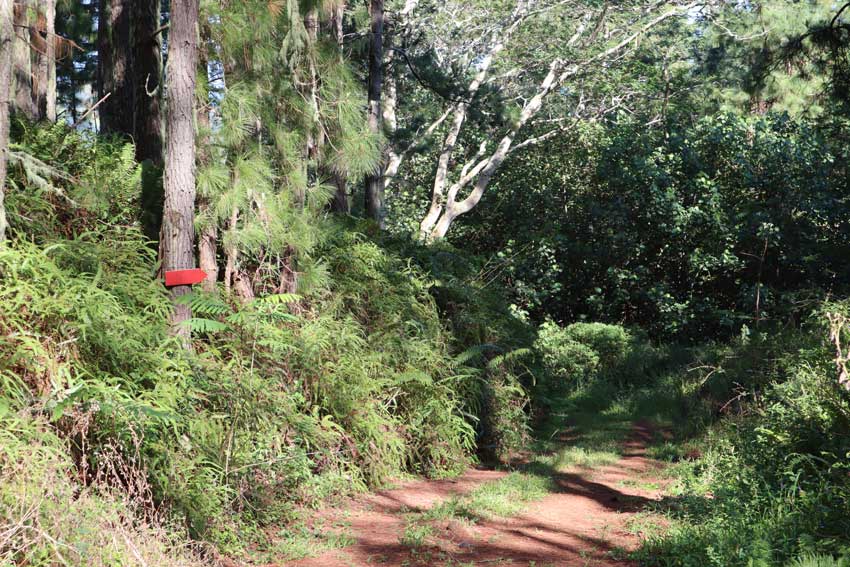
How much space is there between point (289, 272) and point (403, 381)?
1.64 meters

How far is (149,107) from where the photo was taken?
30.7 ft

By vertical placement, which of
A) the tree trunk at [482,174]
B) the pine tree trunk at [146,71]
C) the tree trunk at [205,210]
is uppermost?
the tree trunk at [482,174]

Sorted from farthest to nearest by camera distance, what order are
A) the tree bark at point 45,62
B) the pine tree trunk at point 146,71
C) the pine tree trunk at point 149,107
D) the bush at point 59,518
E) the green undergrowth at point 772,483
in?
1. the tree bark at point 45,62
2. the pine tree trunk at point 146,71
3. the pine tree trunk at point 149,107
4. the green undergrowth at point 772,483
5. the bush at point 59,518

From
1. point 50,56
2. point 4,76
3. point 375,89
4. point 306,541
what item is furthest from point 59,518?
point 50,56

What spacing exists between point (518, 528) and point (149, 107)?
235 inches

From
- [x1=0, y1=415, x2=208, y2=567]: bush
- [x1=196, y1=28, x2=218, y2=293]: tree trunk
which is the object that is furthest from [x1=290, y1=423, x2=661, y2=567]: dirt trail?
→ [x1=196, y1=28, x2=218, y2=293]: tree trunk

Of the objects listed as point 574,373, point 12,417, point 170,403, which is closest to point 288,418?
point 170,403

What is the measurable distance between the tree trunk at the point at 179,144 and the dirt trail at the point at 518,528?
236 cm

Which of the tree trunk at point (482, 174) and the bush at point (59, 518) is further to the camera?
the tree trunk at point (482, 174)

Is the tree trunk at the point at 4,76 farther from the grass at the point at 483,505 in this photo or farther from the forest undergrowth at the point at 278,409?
the grass at the point at 483,505

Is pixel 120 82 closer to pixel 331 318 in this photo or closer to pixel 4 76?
pixel 331 318

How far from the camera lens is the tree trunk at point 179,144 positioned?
7.09 m

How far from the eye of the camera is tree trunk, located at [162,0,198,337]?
7.09 m

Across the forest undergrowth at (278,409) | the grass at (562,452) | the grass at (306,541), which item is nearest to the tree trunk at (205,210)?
the forest undergrowth at (278,409)
